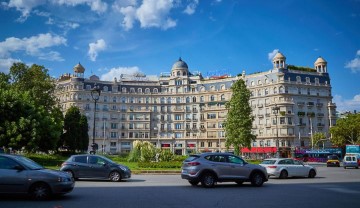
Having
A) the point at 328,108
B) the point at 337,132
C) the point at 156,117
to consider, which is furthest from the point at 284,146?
the point at 156,117

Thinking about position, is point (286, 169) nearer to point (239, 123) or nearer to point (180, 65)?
point (239, 123)

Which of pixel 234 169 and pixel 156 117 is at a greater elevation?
pixel 156 117

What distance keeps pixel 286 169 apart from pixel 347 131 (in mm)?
56632

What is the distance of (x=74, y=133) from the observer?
5956cm

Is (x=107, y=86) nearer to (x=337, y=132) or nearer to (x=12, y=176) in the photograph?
(x=337, y=132)

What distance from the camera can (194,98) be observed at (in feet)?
324

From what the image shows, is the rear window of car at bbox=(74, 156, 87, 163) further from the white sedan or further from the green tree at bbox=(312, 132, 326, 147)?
the green tree at bbox=(312, 132, 326, 147)

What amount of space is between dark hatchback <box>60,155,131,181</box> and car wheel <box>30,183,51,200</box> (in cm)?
726

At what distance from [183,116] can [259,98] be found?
24.0m

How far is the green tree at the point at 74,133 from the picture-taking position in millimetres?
59250

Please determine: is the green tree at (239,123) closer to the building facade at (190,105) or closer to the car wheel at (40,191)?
the building facade at (190,105)

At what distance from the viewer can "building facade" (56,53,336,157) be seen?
85.1 meters

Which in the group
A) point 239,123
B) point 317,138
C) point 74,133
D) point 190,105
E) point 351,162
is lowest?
point 351,162

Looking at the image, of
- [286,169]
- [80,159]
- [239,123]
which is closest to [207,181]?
[80,159]
